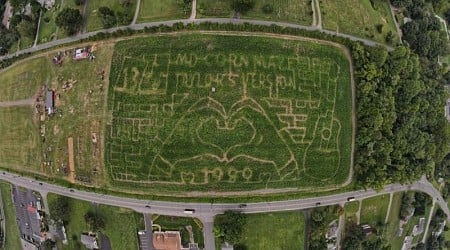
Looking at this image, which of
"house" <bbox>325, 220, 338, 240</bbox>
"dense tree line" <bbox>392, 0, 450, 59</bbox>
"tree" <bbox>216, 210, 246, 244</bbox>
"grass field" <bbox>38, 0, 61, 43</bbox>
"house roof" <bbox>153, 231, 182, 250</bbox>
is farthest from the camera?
"dense tree line" <bbox>392, 0, 450, 59</bbox>

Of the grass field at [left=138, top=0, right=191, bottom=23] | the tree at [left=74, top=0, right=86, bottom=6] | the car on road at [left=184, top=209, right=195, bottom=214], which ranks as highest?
the tree at [left=74, top=0, right=86, bottom=6]

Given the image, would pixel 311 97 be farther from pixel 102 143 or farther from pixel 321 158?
pixel 102 143

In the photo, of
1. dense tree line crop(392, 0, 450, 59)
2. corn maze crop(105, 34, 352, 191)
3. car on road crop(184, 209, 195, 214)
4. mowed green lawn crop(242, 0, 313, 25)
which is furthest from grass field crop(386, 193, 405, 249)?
car on road crop(184, 209, 195, 214)

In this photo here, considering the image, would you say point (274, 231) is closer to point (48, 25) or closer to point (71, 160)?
point (71, 160)

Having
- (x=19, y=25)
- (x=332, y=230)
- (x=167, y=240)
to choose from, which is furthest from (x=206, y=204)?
(x=19, y=25)

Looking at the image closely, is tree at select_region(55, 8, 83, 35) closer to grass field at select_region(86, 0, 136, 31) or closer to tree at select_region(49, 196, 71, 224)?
grass field at select_region(86, 0, 136, 31)

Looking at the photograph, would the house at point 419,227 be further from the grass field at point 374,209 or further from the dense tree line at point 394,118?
the dense tree line at point 394,118
